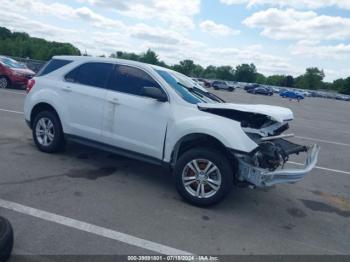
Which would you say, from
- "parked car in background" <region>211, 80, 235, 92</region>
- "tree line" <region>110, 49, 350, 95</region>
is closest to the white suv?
"parked car in background" <region>211, 80, 235, 92</region>

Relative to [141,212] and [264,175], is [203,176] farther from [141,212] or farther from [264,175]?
[141,212]

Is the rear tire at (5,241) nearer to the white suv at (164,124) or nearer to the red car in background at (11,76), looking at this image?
the white suv at (164,124)

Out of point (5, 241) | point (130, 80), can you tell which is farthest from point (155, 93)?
point (5, 241)

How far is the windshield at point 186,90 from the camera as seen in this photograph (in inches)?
209

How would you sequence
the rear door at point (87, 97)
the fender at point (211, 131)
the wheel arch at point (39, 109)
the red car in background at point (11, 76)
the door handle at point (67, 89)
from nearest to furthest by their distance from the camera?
1. the fender at point (211, 131)
2. the rear door at point (87, 97)
3. the door handle at point (67, 89)
4. the wheel arch at point (39, 109)
5. the red car in background at point (11, 76)

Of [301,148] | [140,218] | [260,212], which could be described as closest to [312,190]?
[301,148]

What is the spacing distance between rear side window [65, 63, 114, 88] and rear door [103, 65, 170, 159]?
0.54ft

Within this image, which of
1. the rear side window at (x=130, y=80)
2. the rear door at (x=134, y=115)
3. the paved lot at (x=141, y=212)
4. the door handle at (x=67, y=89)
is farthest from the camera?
the door handle at (x=67, y=89)

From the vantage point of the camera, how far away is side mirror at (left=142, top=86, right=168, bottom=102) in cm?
507

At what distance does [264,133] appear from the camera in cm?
480

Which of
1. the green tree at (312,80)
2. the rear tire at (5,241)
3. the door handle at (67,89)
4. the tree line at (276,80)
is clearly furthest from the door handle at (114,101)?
the green tree at (312,80)

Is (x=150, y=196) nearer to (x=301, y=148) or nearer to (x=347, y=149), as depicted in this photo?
(x=301, y=148)

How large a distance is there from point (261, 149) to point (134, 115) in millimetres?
1920

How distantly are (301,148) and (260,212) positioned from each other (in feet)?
3.77
